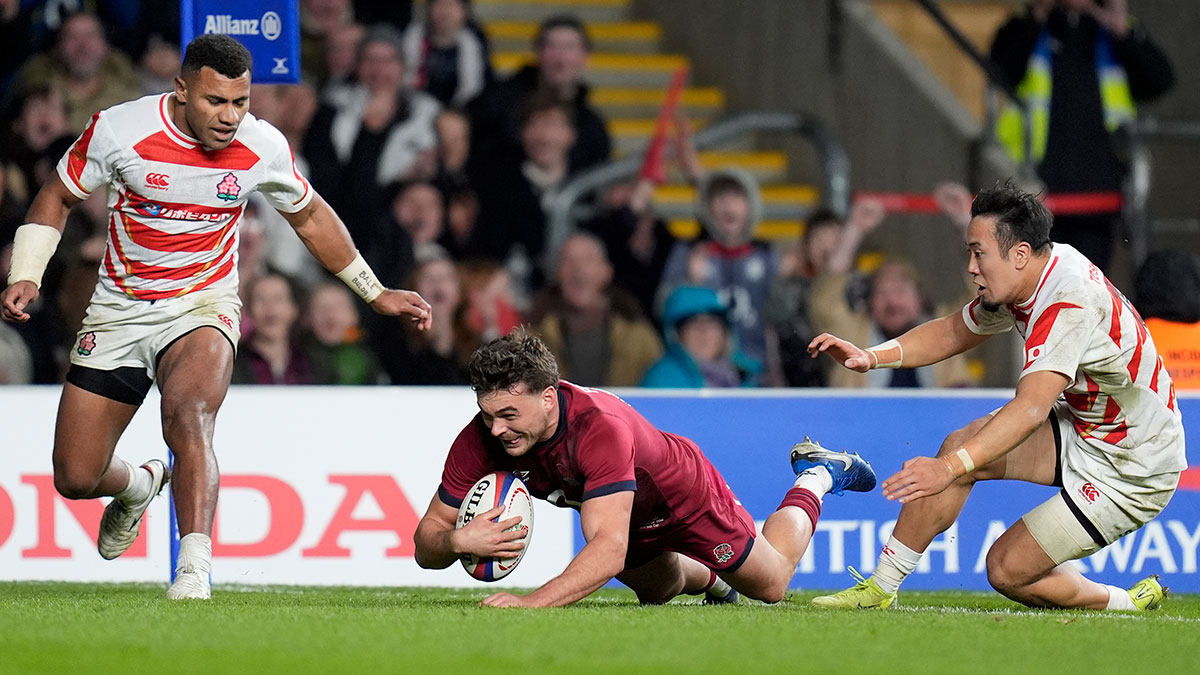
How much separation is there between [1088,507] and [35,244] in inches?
166

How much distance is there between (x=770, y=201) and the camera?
45.8 ft

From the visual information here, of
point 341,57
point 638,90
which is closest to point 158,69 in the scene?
point 341,57

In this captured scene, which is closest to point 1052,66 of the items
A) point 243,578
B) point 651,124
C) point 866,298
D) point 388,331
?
point 866,298

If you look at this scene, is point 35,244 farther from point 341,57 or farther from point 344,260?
point 341,57

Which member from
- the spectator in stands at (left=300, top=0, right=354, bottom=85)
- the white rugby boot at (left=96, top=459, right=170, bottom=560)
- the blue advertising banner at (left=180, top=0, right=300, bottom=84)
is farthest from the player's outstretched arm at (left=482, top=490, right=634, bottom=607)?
the spectator in stands at (left=300, top=0, right=354, bottom=85)

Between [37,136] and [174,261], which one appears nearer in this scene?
[174,261]

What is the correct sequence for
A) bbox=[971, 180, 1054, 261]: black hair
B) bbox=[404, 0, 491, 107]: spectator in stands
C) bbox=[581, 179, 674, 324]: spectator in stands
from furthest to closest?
bbox=[404, 0, 491, 107]: spectator in stands → bbox=[581, 179, 674, 324]: spectator in stands → bbox=[971, 180, 1054, 261]: black hair

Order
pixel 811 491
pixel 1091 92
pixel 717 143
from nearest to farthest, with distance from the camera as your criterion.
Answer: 1. pixel 811 491
2. pixel 1091 92
3. pixel 717 143

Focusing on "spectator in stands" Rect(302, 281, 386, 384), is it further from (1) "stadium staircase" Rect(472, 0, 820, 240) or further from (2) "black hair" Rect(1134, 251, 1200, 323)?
(2) "black hair" Rect(1134, 251, 1200, 323)

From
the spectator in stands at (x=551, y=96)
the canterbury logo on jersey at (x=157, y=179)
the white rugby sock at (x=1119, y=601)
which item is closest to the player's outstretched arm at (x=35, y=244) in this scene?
the canterbury logo on jersey at (x=157, y=179)

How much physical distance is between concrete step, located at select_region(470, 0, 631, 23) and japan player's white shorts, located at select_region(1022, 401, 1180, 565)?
8973mm

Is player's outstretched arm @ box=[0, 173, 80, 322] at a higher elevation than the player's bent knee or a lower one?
higher

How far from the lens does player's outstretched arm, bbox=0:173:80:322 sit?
260 inches

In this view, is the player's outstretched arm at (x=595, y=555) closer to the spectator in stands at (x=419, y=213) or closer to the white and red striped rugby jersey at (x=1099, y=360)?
the white and red striped rugby jersey at (x=1099, y=360)
